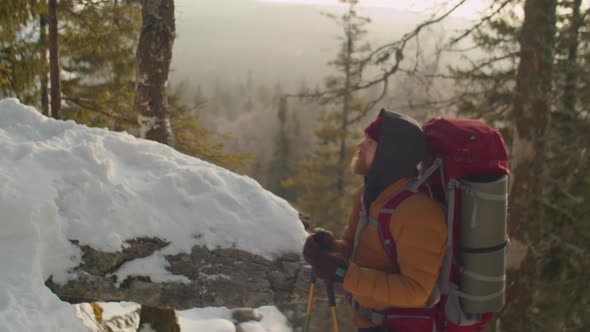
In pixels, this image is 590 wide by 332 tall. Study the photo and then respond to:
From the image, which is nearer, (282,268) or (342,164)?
(282,268)

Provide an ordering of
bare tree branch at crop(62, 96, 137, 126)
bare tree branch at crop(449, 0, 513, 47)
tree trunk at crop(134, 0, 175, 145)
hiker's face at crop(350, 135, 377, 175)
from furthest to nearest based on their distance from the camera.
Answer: bare tree branch at crop(62, 96, 137, 126)
tree trunk at crop(134, 0, 175, 145)
bare tree branch at crop(449, 0, 513, 47)
hiker's face at crop(350, 135, 377, 175)

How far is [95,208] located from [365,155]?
2751 millimetres

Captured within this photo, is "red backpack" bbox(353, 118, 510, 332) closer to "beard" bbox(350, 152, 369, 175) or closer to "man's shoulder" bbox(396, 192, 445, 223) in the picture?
"man's shoulder" bbox(396, 192, 445, 223)

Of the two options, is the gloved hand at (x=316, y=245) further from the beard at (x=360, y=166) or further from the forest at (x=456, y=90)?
the forest at (x=456, y=90)

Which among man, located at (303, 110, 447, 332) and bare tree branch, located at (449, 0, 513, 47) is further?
bare tree branch, located at (449, 0, 513, 47)

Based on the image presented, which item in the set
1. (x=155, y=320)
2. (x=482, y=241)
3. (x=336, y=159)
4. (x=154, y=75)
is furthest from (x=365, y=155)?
(x=336, y=159)

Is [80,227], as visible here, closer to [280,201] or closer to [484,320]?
[280,201]

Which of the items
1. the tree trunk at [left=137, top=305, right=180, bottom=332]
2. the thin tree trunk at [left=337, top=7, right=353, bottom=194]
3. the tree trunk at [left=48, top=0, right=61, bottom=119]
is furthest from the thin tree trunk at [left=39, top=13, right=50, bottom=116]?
the thin tree trunk at [left=337, top=7, right=353, bottom=194]

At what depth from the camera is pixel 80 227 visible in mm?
4066

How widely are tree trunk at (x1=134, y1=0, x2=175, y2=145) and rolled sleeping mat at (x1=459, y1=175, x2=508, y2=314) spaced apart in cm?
523

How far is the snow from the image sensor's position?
11.5 ft

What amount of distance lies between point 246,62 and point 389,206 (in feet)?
613

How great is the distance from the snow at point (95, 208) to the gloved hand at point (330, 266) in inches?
56.8

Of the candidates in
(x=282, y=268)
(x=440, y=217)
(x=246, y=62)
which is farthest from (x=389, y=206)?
(x=246, y=62)
